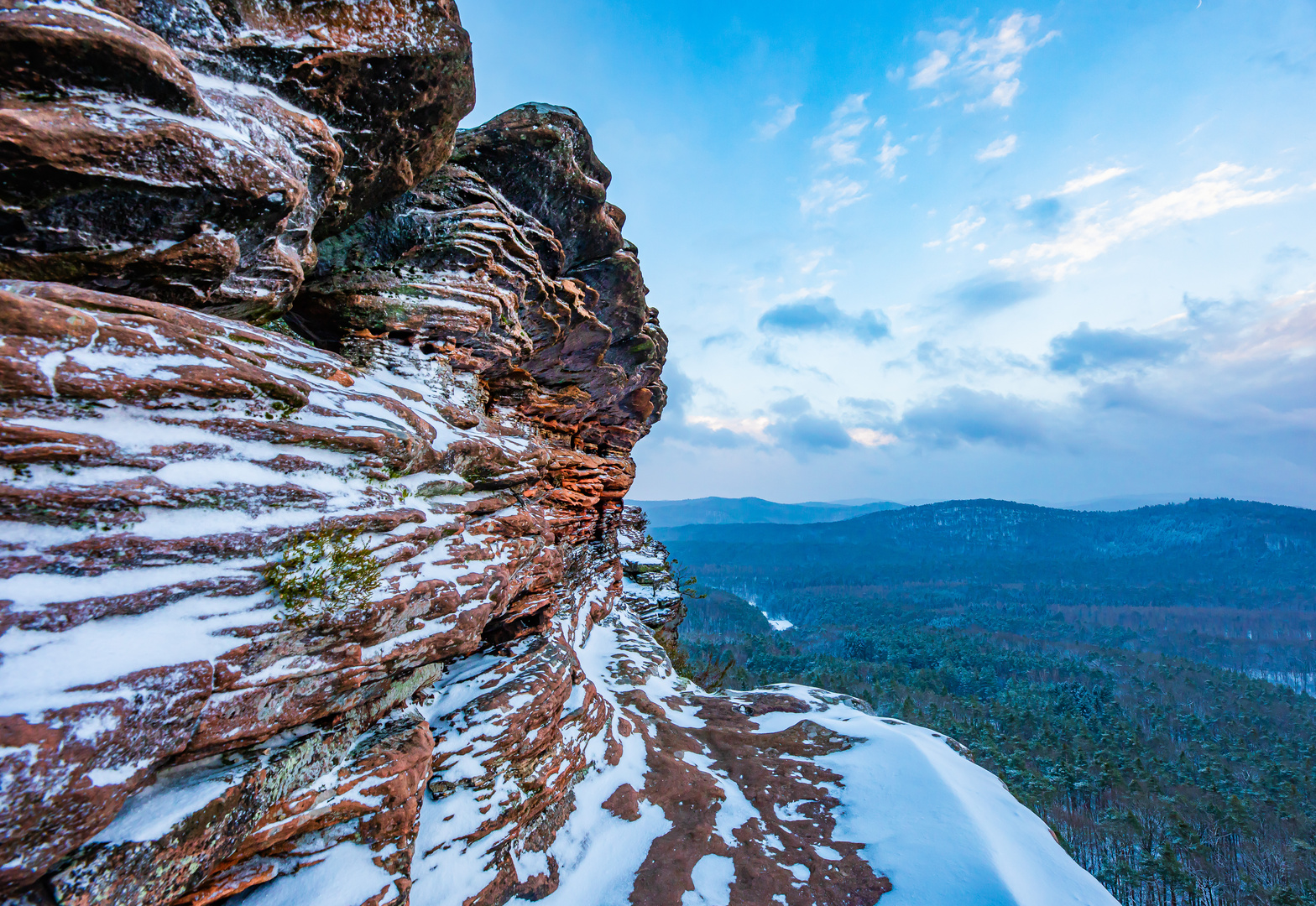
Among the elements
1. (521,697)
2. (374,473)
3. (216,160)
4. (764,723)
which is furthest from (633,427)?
(216,160)

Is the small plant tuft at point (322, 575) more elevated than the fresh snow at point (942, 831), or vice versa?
the small plant tuft at point (322, 575)

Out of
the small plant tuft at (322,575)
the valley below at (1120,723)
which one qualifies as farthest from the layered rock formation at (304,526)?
the valley below at (1120,723)

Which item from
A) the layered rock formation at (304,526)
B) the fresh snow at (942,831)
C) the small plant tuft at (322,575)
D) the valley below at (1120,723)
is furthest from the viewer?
the valley below at (1120,723)

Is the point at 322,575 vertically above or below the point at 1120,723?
above

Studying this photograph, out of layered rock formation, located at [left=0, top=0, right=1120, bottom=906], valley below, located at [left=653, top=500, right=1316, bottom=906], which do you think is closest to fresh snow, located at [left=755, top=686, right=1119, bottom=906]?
layered rock formation, located at [left=0, top=0, right=1120, bottom=906]

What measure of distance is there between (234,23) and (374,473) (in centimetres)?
573

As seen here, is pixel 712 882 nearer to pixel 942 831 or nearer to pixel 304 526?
pixel 942 831

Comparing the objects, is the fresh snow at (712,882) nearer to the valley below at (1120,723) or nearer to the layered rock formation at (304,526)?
the layered rock formation at (304,526)

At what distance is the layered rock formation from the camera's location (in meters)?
4.11

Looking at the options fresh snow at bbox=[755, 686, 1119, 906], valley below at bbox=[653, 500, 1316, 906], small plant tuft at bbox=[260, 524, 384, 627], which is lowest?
valley below at bbox=[653, 500, 1316, 906]

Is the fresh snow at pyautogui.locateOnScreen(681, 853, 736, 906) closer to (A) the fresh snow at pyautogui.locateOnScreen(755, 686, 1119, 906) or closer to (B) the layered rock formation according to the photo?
(B) the layered rock formation

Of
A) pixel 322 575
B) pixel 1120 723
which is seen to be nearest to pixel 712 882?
pixel 322 575

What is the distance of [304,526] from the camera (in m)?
5.77

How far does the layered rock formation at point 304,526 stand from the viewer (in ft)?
13.5
